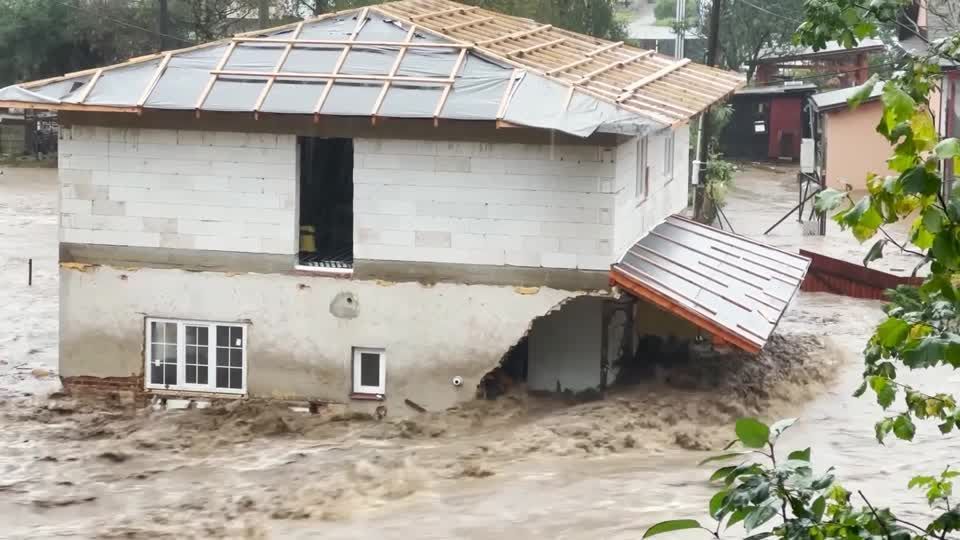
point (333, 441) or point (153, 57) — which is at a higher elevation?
A: point (153, 57)

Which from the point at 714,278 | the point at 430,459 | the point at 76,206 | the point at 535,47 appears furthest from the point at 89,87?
the point at 714,278

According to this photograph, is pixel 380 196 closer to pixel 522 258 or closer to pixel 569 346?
pixel 522 258

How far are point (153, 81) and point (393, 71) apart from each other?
3.52m

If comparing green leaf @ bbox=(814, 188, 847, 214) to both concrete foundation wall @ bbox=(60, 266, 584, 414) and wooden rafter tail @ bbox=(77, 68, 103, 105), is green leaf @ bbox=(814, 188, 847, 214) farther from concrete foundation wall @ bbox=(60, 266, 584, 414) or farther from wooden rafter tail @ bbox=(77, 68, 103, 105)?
wooden rafter tail @ bbox=(77, 68, 103, 105)

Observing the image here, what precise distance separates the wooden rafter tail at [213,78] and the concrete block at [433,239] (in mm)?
3576

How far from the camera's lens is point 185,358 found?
2091cm

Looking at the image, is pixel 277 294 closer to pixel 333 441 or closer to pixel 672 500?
pixel 333 441

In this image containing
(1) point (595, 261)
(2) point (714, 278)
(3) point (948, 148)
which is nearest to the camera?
(3) point (948, 148)

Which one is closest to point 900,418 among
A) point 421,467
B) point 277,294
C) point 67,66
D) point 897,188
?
point 897,188

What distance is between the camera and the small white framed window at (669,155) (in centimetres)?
2497

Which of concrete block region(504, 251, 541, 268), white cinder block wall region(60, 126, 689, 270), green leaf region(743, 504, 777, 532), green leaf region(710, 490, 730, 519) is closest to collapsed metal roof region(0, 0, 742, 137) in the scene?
white cinder block wall region(60, 126, 689, 270)

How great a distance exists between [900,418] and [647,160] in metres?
17.5

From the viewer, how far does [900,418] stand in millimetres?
5363

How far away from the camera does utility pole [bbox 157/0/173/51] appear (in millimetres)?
52906
